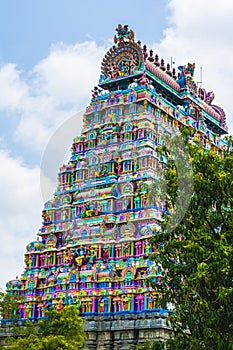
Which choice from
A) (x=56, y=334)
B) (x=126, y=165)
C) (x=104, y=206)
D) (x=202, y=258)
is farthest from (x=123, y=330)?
(x=202, y=258)

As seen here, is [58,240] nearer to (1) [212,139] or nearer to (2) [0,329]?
(2) [0,329]

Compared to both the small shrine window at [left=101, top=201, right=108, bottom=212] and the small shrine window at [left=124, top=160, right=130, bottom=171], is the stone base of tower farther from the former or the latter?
the small shrine window at [left=124, top=160, right=130, bottom=171]

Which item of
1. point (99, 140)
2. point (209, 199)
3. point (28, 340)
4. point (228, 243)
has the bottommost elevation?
point (28, 340)

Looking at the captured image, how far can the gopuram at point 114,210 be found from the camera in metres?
32.6

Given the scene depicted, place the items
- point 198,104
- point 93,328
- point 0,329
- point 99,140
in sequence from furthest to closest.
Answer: point 198,104
point 99,140
point 0,329
point 93,328

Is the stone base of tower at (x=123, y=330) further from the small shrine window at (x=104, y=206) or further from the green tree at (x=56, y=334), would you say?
the small shrine window at (x=104, y=206)

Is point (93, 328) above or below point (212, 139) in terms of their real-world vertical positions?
below

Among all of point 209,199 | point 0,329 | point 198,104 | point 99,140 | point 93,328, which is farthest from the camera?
point 198,104

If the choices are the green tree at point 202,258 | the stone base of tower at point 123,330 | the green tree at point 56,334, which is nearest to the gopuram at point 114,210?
the stone base of tower at point 123,330

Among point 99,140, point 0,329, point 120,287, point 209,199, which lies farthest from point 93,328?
point 209,199

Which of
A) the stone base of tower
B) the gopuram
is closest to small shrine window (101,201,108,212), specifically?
the gopuram

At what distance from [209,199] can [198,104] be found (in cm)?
2524

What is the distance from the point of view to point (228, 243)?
719 inches

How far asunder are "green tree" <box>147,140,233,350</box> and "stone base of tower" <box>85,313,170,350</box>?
37.3ft
